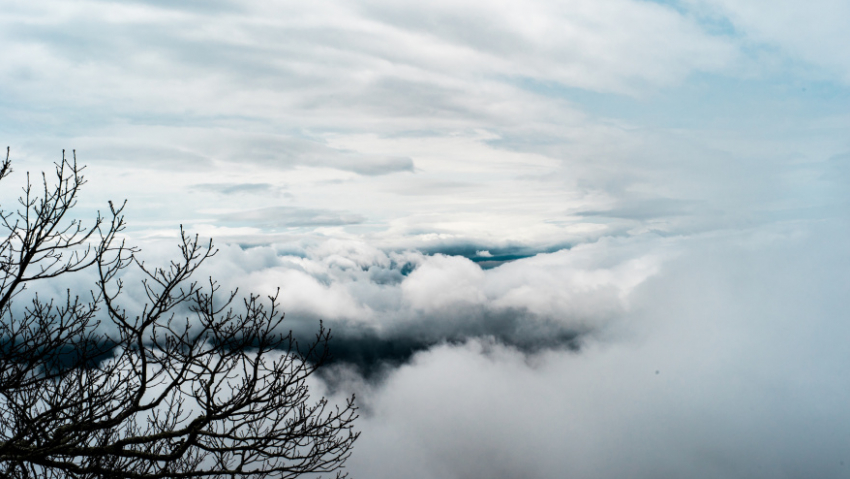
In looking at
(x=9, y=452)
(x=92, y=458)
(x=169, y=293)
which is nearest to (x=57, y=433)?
(x=9, y=452)

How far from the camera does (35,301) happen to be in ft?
34.6

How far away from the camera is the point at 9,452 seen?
716cm

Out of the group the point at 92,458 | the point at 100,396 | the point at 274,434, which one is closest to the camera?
the point at 100,396

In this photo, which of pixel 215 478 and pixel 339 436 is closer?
pixel 215 478

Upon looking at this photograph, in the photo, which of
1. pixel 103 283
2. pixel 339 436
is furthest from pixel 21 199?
pixel 339 436

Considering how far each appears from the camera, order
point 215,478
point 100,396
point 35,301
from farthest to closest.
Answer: point 35,301, point 215,478, point 100,396

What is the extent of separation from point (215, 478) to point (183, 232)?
507cm

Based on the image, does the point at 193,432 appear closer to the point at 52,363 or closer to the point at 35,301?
the point at 52,363

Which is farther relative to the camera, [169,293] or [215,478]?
[215,478]

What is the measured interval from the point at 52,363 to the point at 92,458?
299cm

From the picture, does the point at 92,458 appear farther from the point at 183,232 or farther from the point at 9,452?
the point at 183,232

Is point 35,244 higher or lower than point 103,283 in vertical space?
higher

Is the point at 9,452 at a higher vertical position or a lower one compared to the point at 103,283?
lower

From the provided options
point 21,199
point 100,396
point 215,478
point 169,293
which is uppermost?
point 21,199
